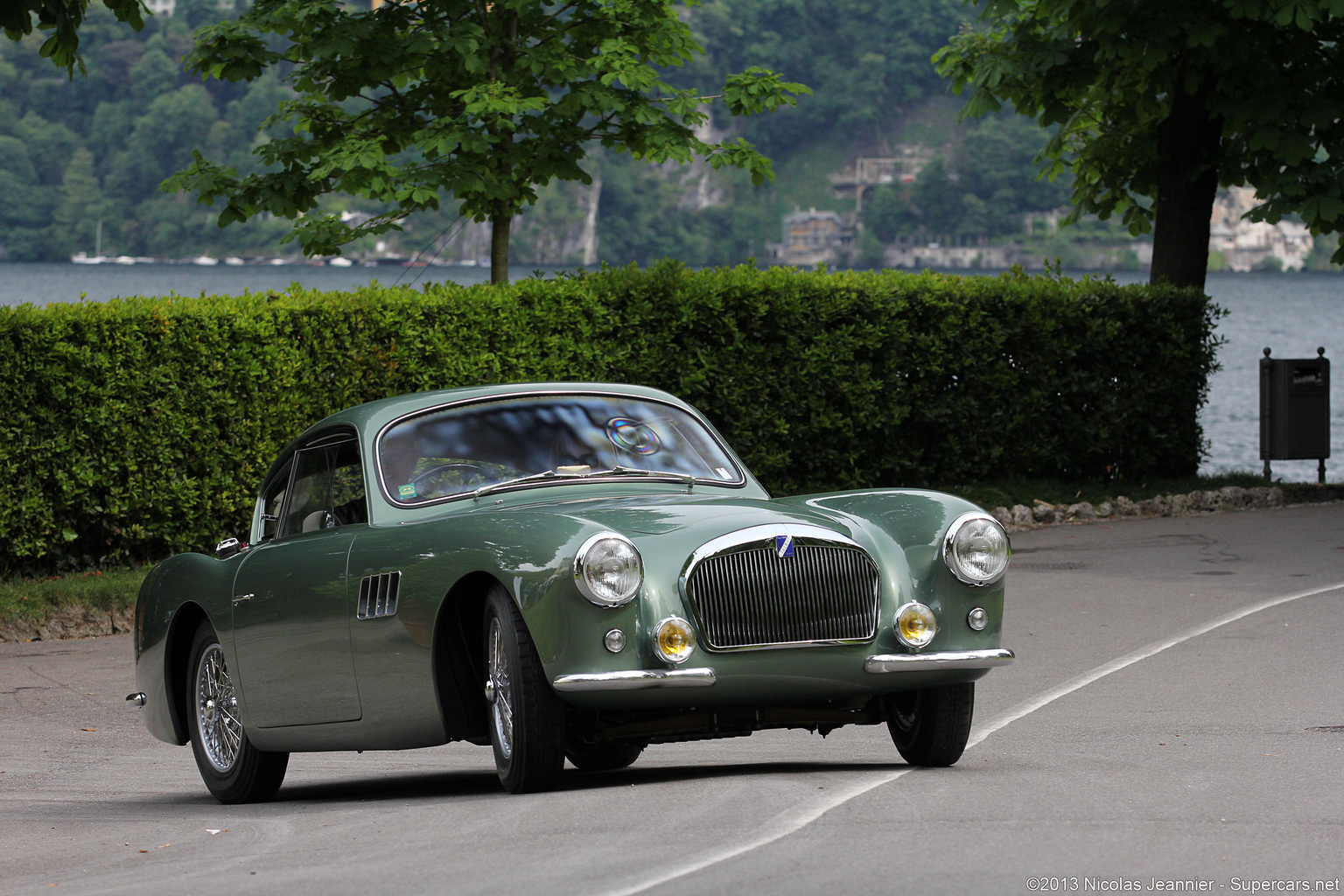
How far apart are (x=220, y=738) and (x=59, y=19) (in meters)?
4.60

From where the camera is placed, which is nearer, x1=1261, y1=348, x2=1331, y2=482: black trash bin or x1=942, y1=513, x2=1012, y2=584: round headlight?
x1=942, y1=513, x2=1012, y2=584: round headlight

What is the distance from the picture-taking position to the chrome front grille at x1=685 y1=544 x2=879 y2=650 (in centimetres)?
634

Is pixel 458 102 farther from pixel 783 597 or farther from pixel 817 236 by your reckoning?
pixel 817 236

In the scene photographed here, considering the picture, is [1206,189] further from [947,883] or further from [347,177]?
[947,883]

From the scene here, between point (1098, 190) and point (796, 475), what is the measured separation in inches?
337

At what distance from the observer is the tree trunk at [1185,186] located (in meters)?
22.3

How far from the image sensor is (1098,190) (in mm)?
25094

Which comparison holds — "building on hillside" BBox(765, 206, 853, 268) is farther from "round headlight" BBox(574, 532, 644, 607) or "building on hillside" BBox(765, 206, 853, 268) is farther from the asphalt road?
"round headlight" BBox(574, 532, 644, 607)

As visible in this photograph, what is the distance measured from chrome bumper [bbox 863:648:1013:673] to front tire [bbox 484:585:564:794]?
1.17 meters

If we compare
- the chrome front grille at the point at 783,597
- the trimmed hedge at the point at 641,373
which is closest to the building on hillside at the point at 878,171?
the trimmed hedge at the point at 641,373

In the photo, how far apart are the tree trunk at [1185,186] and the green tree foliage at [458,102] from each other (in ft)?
20.2

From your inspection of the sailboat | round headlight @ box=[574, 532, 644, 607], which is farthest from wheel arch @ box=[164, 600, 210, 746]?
the sailboat

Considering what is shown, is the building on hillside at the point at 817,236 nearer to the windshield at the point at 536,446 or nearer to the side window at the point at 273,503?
the side window at the point at 273,503

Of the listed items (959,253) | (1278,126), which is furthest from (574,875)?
(959,253)
